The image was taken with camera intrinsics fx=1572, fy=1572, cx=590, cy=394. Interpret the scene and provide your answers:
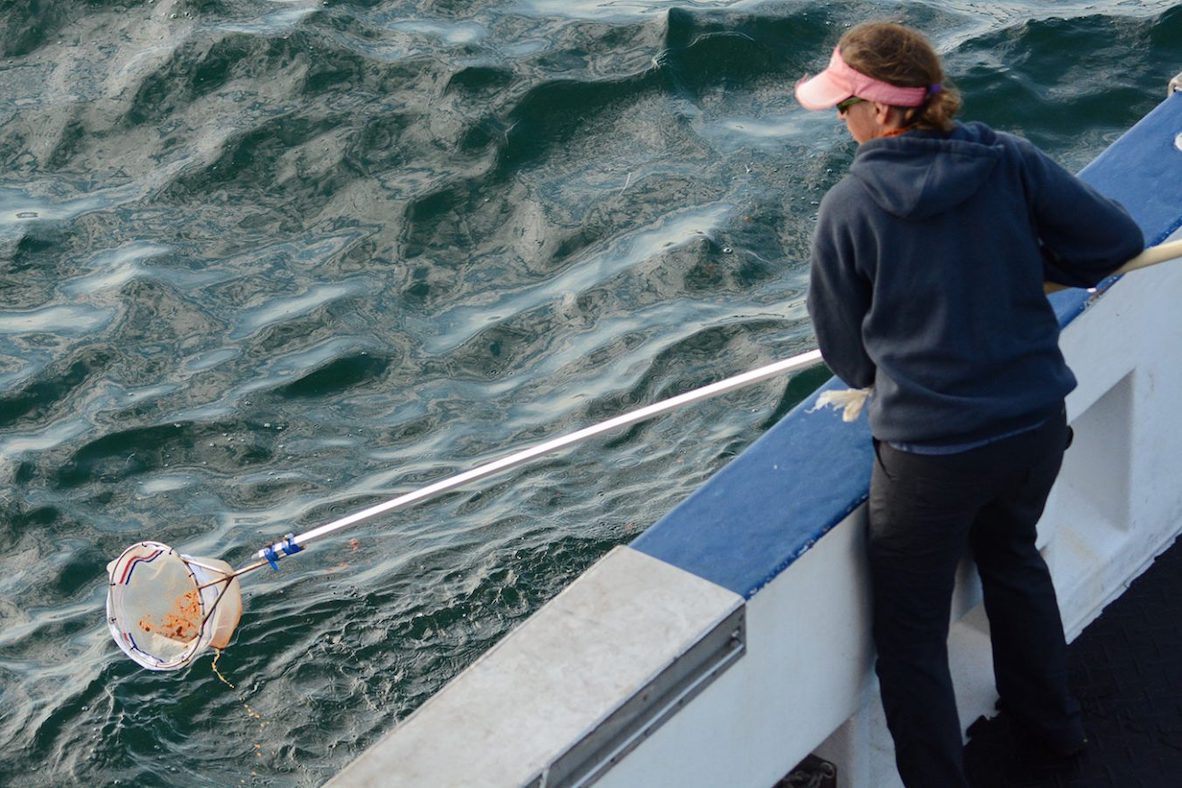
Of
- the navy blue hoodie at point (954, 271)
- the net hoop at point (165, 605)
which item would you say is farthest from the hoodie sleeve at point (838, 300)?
the net hoop at point (165, 605)

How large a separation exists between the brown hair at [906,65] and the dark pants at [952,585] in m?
0.62

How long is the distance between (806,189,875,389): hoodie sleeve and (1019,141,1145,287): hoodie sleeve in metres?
0.36

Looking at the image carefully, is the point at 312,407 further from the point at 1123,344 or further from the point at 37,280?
the point at 1123,344

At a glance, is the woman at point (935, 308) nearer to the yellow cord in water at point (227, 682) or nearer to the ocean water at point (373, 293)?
the ocean water at point (373, 293)

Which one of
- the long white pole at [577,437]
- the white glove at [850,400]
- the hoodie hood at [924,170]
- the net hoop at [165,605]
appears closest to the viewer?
the hoodie hood at [924,170]

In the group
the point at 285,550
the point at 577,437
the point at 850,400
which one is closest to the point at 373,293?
the point at 285,550

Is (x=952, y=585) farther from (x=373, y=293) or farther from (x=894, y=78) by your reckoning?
(x=373, y=293)

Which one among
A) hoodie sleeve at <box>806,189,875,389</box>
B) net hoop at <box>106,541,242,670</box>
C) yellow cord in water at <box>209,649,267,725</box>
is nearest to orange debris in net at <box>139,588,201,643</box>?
net hoop at <box>106,541,242,670</box>

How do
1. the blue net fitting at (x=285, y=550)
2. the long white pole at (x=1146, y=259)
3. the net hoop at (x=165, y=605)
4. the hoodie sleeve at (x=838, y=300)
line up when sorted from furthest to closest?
the net hoop at (x=165, y=605) < the blue net fitting at (x=285, y=550) < the long white pole at (x=1146, y=259) < the hoodie sleeve at (x=838, y=300)

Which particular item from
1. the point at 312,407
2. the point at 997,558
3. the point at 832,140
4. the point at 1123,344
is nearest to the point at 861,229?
the point at 997,558

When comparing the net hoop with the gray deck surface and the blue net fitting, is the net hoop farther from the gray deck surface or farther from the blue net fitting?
the gray deck surface

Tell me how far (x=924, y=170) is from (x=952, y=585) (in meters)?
0.85

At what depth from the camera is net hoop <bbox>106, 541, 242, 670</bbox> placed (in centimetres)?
391

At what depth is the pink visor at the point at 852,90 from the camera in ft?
9.36
